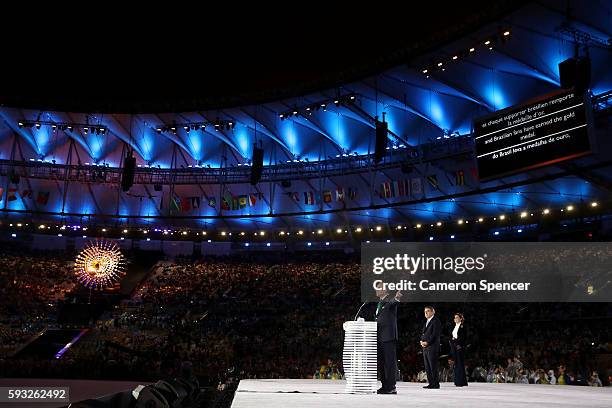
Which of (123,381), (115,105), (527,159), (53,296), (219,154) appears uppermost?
(219,154)

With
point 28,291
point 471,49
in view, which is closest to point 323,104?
point 471,49

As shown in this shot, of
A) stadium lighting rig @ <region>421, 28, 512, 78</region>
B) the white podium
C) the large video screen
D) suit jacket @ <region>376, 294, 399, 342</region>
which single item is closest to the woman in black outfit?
suit jacket @ <region>376, 294, 399, 342</region>

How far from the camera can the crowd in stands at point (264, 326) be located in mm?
20578

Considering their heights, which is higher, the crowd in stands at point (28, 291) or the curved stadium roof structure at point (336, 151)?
the curved stadium roof structure at point (336, 151)

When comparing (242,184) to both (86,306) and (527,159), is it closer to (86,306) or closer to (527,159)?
(86,306)

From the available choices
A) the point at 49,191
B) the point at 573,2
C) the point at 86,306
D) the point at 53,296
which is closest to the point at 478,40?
the point at 573,2

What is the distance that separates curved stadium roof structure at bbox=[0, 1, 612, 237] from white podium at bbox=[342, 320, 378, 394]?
1466 centimetres

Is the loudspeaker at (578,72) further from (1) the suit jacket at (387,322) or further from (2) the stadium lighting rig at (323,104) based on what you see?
(1) the suit jacket at (387,322)

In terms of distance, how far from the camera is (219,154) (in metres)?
42.9

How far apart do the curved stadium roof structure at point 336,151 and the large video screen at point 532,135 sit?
2.61 m

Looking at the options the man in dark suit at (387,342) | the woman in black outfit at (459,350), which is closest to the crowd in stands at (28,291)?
the woman in black outfit at (459,350)

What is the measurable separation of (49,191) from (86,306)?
12.9 metres

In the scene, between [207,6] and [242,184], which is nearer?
[207,6]

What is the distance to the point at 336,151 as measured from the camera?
3878 centimetres
